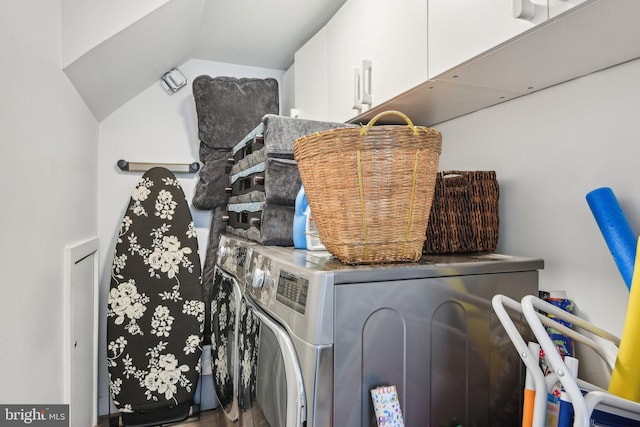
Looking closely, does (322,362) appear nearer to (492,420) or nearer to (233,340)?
(492,420)

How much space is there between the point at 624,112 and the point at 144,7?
1.68m

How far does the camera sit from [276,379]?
41.2 inches

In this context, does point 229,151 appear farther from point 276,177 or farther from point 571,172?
point 571,172

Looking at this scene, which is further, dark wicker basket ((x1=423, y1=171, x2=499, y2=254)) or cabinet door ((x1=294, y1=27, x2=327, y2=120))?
cabinet door ((x1=294, y1=27, x2=327, y2=120))

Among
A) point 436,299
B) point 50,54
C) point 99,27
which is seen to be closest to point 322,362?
point 436,299

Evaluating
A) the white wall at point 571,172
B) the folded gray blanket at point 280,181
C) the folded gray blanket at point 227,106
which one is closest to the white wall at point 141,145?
the folded gray blanket at point 227,106

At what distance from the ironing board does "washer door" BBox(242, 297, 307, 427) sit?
1138 mm

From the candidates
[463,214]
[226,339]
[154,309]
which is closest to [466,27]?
[463,214]

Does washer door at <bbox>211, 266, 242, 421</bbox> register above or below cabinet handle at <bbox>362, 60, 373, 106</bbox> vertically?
below

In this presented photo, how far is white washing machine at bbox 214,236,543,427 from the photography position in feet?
2.92

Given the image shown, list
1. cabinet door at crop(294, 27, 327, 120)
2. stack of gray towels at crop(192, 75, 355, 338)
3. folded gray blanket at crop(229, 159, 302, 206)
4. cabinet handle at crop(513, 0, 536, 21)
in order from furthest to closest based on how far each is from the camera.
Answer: cabinet door at crop(294, 27, 327, 120)
stack of gray towels at crop(192, 75, 355, 338)
folded gray blanket at crop(229, 159, 302, 206)
cabinet handle at crop(513, 0, 536, 21)

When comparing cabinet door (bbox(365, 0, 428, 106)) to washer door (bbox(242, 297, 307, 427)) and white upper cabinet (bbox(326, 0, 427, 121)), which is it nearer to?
white upper cabinet (bbox(326, 0, 427, 121))

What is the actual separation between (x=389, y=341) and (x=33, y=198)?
1010 mm

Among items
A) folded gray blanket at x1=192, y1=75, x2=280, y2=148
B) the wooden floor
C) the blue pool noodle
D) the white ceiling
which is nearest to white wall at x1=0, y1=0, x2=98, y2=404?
the white ceiling
